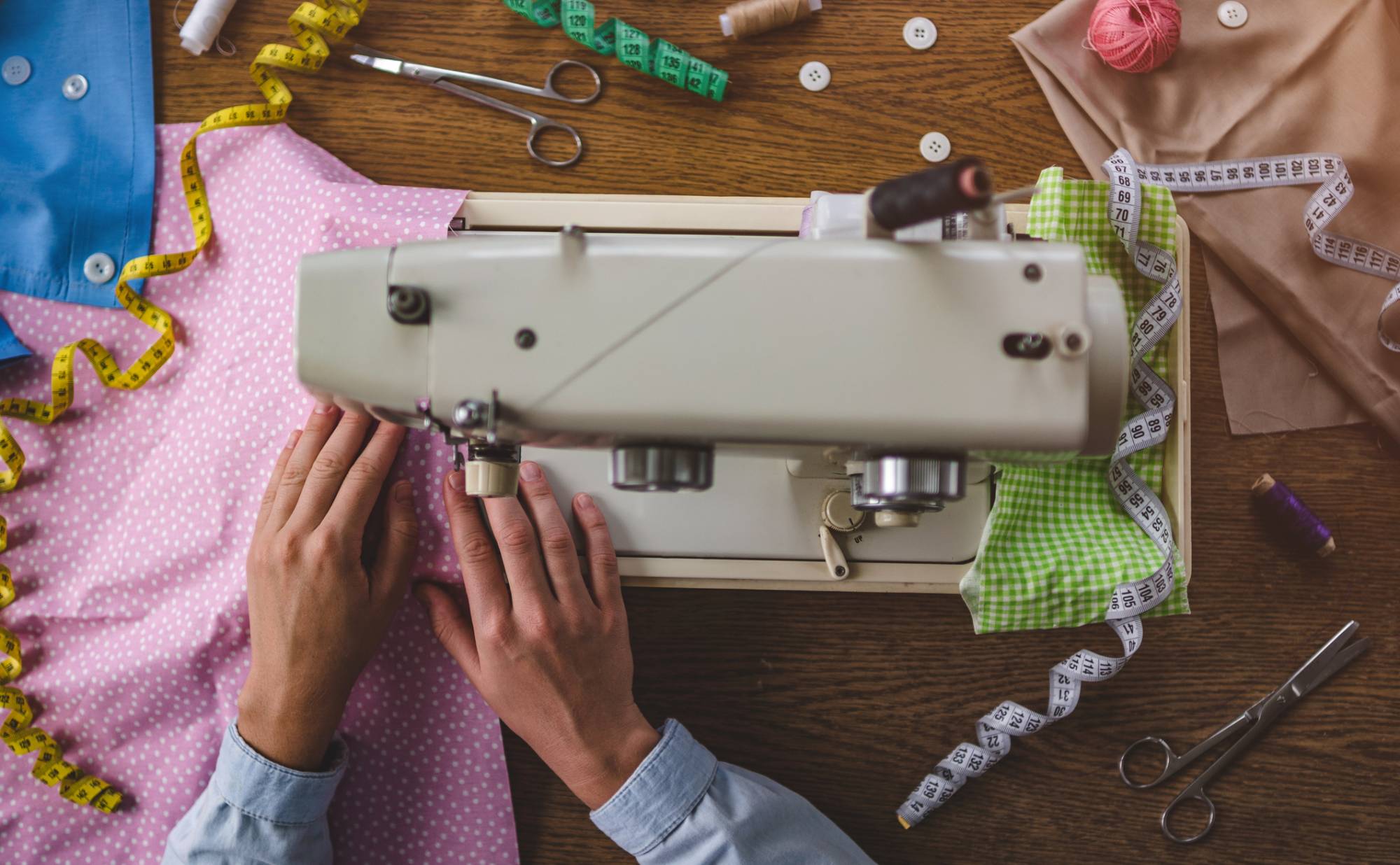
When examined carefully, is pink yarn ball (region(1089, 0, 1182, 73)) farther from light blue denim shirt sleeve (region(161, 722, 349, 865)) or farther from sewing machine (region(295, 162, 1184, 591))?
light blue denim shirt sleeve (region(161, 722, 349, 865))

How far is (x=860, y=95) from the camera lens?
4.00 feet

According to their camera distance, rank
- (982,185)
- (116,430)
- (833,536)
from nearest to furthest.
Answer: (982,185)
(833,536)
(116,430)

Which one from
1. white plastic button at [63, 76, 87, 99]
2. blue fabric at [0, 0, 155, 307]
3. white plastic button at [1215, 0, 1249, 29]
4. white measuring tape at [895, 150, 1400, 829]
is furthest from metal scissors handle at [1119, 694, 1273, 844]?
white plastic button at [63, 76, 87, 99]

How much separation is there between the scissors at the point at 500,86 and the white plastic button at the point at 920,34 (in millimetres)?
429

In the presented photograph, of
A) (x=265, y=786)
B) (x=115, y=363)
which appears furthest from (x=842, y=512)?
(x=115, y=363)

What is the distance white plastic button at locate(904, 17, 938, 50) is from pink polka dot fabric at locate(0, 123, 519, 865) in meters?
0.66

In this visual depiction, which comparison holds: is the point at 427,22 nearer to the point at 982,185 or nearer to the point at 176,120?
the point at 176,120

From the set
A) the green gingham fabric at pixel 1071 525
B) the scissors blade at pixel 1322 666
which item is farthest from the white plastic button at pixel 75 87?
the scissors blade at pixel 1322 666

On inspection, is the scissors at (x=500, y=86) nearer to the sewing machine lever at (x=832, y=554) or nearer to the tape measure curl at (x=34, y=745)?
the sewing machine lever at (x=832, y=554)

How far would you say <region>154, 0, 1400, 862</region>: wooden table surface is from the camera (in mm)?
1186

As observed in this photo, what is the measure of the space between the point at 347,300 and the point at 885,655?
0.83m

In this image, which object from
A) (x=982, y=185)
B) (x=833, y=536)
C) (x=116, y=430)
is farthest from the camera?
(x=116, y=430)

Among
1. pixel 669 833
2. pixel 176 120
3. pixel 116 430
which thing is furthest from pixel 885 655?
pixel 176 120

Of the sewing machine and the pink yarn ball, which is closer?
the sewing machine
